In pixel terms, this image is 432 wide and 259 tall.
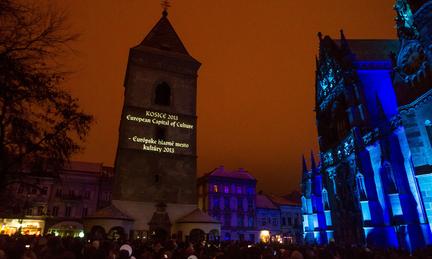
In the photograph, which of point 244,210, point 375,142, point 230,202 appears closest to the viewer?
point 375,142

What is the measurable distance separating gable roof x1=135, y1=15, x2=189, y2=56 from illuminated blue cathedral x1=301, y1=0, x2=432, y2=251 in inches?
791

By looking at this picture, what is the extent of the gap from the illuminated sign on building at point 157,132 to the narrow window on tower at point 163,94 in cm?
179

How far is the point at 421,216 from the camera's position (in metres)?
22.2

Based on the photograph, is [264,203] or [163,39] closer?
[163,39]

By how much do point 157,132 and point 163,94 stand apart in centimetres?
525

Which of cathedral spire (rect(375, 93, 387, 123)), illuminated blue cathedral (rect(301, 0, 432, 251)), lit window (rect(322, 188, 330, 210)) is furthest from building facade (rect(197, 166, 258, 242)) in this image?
cathedral spire (rect(375, 93, 387, 123))

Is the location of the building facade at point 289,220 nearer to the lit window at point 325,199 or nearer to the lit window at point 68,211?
the lit window at point 325,199

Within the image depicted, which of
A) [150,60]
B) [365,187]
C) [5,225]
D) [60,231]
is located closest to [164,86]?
[150,60]

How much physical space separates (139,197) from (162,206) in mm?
2489

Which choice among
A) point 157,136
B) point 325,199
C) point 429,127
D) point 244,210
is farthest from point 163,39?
point 244,210

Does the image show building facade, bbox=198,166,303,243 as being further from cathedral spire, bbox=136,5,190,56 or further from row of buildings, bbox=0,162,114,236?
cathedral spire, bbox=136,5,190,56

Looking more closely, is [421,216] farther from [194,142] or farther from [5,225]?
[5,225]

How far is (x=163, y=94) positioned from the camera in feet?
117

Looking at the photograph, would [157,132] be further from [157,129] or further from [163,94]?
[163,94]
